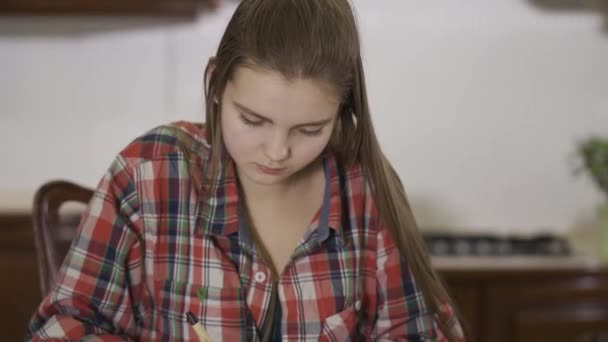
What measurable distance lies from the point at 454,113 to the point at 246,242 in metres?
1.31

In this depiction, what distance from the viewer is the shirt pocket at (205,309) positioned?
42.3 inches

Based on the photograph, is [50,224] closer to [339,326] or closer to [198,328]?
[198,328]

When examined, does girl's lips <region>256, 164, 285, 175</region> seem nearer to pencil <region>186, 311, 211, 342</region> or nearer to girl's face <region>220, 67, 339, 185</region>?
girl's face <region>220, 67, 339, 185</region>

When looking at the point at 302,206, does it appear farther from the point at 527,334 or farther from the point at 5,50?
the point at 5,50

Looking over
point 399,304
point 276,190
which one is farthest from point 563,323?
point 276,190

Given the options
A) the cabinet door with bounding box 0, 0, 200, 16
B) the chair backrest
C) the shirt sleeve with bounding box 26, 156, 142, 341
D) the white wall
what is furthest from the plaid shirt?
the white wall

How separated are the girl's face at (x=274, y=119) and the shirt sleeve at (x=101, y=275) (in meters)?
0.17

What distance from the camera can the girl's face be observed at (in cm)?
92

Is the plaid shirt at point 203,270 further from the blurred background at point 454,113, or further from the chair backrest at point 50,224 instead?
the blurred background at point 454,113

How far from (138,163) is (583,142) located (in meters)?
1.44

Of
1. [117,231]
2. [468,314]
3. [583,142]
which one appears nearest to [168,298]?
[117,231]

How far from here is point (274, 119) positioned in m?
0.93

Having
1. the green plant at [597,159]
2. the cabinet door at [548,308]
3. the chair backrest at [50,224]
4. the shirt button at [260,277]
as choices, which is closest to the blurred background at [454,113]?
the cabinet door at [548,308]

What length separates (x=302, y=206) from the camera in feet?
3.76
